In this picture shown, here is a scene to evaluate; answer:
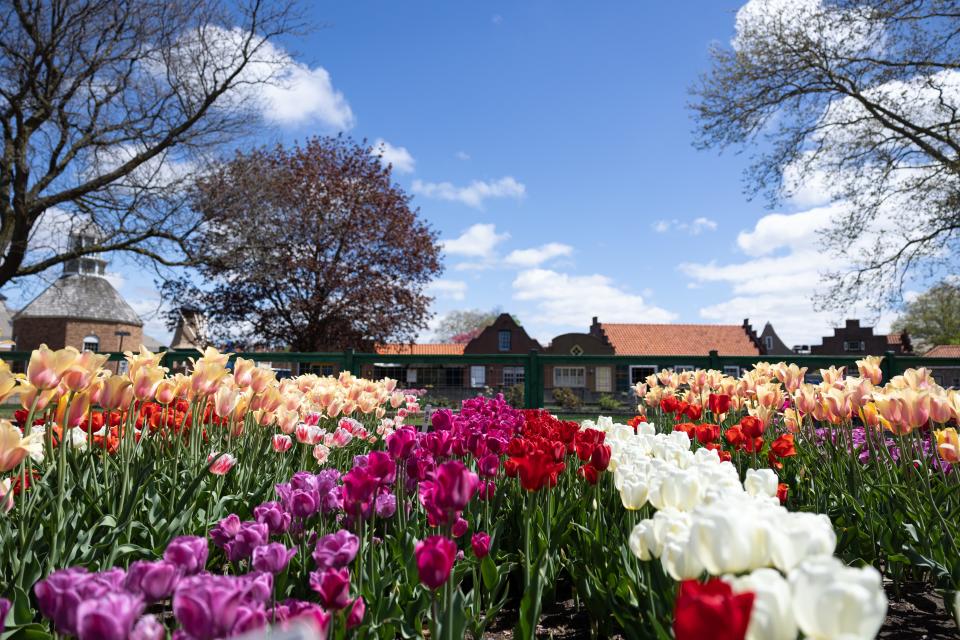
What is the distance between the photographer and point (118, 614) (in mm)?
836

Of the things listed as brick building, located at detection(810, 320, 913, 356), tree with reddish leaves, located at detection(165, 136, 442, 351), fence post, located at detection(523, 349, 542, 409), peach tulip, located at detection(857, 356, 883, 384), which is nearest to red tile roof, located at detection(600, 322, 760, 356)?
brick building, located at detection(810, 320, 913, 356)

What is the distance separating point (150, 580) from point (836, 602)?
43.6 inches

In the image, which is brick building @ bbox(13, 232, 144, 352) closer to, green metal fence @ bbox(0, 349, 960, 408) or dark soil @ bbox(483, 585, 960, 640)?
green metal fence @ bbox(0, 349, 960, 408)

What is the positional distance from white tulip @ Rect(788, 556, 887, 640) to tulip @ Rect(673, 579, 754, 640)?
14cm

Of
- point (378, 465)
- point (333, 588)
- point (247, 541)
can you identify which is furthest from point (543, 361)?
point (333, 588)

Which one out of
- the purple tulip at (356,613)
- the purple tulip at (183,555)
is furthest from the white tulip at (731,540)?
the purple tulip at (183,555)

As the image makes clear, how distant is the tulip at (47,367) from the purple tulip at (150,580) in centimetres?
113

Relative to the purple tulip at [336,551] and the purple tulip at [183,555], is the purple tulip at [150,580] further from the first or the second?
the purple tulip at [336,551]

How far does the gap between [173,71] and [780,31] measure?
14.4 metres

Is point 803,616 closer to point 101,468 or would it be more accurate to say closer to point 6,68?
point 101,468

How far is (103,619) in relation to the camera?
2.69 feet

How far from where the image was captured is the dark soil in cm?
205

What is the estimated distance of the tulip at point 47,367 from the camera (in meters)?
1.91

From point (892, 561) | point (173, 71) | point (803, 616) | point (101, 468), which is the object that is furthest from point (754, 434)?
point (173, 71)
